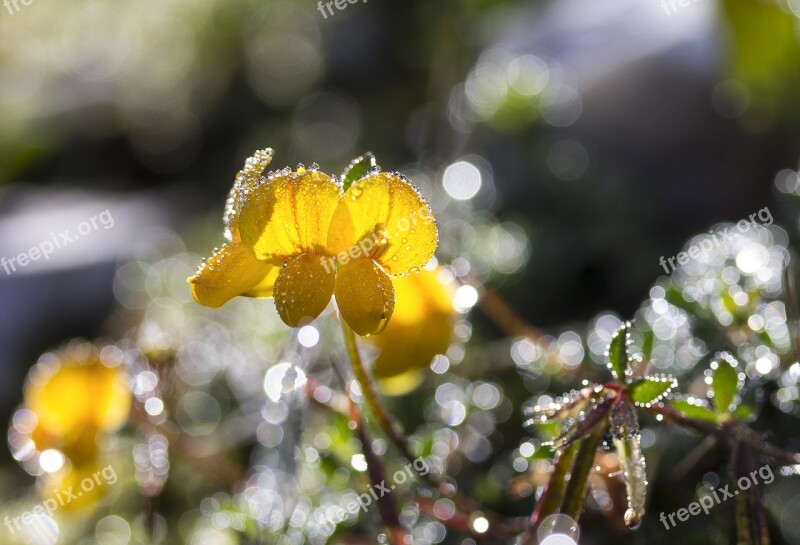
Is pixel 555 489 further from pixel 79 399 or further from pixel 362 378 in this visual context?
pixel 79 399

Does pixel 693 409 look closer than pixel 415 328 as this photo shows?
Yes

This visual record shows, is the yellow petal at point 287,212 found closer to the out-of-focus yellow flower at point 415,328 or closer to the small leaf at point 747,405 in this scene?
the out-of-focus yellow flower at point 415,328

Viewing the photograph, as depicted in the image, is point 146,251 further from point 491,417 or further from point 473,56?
point 491,417

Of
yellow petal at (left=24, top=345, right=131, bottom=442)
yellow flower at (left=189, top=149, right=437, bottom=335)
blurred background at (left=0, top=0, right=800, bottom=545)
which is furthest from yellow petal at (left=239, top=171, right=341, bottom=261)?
yellow petal at (left=24, top=345, right=131, bottom=442)

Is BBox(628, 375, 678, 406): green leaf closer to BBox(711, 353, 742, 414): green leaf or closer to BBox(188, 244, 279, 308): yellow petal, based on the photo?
BBox(711, 353, 742, 414): green leaf

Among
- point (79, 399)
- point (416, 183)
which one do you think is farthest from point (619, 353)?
point (416, 183)

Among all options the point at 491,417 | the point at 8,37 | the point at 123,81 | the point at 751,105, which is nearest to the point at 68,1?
the point at 8,37

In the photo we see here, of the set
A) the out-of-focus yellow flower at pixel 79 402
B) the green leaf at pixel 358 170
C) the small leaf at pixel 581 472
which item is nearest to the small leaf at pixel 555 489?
the small leaf at pixel 581 472
